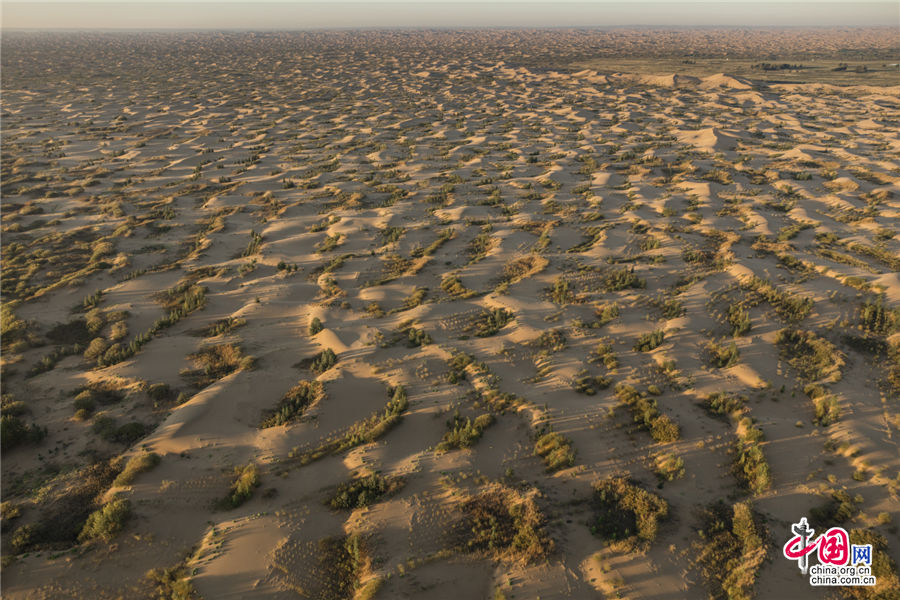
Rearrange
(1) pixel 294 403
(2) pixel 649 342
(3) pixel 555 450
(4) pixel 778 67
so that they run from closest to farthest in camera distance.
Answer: (3) pixel 555 450
(1) pixel 294 403
(2) pixel 649 342
(4) pixel 778 67

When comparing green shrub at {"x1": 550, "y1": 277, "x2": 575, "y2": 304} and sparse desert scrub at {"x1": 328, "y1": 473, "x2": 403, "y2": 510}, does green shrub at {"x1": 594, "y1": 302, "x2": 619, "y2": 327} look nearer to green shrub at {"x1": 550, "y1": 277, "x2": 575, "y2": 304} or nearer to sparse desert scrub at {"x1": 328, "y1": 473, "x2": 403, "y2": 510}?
green shrub at {"x1": 550, "y1": 277, "x2": 575, "y2": 304}

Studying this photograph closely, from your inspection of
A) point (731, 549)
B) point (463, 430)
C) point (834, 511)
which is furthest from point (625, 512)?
point (834, 511)

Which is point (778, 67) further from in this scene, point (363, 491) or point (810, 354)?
point (363, 491)

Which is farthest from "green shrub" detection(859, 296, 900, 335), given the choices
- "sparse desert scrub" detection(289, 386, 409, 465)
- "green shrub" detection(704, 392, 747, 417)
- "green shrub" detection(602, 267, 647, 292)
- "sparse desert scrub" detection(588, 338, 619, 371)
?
"sparse desert scrub" detection(289, 386, 409, 465)

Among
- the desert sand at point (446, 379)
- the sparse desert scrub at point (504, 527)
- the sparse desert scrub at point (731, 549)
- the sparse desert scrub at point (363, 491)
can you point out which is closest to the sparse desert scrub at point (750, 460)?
the desert sand at point (446, 379)

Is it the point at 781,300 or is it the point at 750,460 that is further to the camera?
the point at 781,300

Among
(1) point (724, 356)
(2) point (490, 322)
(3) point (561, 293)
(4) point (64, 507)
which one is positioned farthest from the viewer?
(3) point (561, 293)

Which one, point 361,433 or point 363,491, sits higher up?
point 361,433

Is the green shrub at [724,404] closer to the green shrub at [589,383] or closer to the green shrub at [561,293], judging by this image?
the green shrub at [589,383]

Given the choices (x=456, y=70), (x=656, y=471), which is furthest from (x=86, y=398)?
(x=456, y=70)
